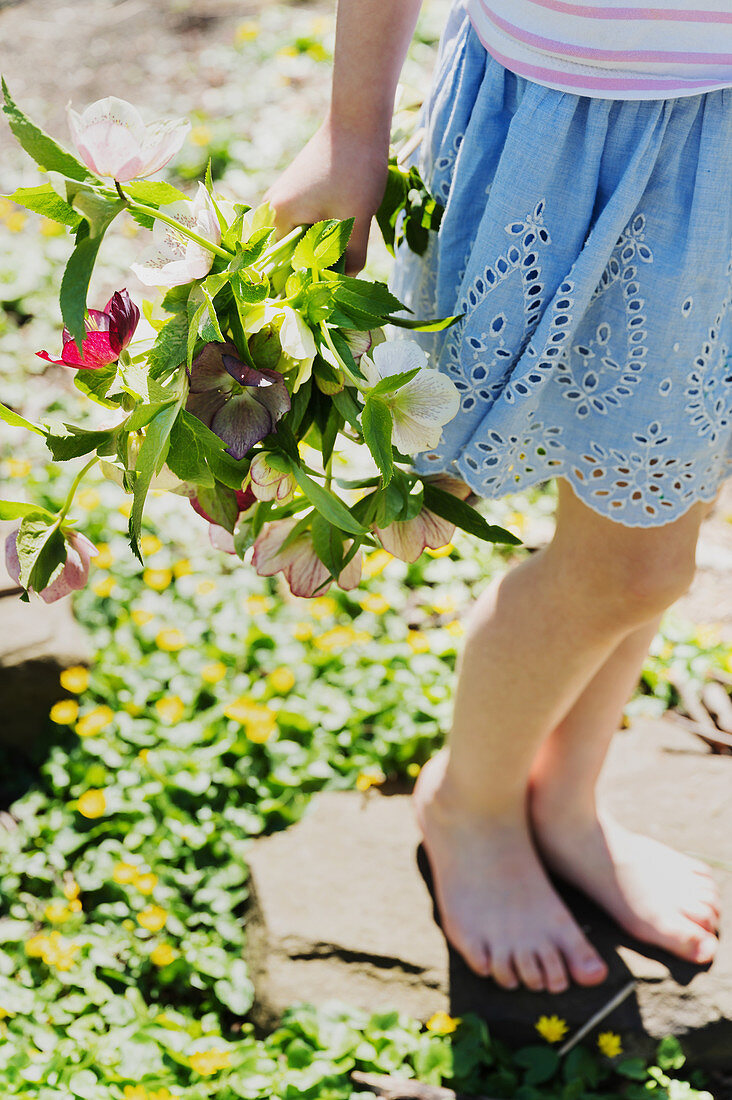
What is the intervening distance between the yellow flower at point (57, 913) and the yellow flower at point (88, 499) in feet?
3.10

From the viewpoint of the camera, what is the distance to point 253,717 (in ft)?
6.36

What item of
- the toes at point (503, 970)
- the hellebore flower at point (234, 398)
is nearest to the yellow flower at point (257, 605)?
the toes at point (503, 970)

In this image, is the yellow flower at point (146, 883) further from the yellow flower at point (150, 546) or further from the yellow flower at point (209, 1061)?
the yellow flower at point (150, 546)

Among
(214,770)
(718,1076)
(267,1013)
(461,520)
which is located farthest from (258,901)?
(461,520)

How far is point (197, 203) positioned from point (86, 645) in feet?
4.24

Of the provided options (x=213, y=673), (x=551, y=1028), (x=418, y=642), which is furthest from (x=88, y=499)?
(x=551, y=1028)

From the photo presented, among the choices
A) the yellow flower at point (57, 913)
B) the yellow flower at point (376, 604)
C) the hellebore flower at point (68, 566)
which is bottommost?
the yellow flower at point (57, 913)

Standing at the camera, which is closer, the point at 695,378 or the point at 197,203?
the point at 197,203

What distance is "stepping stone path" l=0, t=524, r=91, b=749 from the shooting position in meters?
1.92

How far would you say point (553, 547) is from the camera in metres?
1.38

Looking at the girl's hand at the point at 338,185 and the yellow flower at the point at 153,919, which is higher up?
the girl's hand at the point at 338,185

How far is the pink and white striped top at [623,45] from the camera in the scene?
998 mm

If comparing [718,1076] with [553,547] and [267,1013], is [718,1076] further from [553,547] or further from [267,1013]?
[553,547]

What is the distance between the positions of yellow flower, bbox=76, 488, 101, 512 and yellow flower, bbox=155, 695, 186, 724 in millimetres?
558
